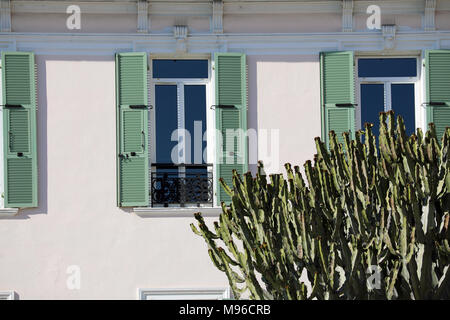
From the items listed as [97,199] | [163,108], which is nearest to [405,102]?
[163,108]

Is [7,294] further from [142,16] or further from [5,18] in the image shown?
[142,16]

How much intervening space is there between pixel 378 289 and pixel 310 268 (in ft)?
2.60

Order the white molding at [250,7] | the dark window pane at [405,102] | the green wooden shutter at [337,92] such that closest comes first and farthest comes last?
the green wooden shutter at [337,92] < the white molding at [250,7] < the dark window pane at [405,102]

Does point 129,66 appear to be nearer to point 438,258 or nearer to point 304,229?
point 304,229

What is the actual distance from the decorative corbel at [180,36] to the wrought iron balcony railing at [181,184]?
1.75 metres

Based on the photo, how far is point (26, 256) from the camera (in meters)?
14.2

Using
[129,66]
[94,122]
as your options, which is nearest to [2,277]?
[94,122]

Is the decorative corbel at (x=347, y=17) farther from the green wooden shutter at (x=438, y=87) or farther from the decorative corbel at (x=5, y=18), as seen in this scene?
the decorative corbel at (x=5, y=18)

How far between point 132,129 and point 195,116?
1036mm

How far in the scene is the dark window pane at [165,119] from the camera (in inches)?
578

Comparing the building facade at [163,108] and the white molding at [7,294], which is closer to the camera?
the white molding at [7,294]

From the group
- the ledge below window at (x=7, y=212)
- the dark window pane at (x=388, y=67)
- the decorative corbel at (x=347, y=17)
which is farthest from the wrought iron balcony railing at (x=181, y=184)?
the decorative corbel at (x=347, y=17)

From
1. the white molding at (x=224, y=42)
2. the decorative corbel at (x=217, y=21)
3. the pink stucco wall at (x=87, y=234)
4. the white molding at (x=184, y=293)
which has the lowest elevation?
the white molding at (x=184, y=293)

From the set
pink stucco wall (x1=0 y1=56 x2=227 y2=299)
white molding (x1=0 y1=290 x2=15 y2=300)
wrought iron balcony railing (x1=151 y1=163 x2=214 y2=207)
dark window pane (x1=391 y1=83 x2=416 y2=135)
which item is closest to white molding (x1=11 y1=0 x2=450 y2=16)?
dark window pane (x1=391 y1=83 x2=416 y2=135)
